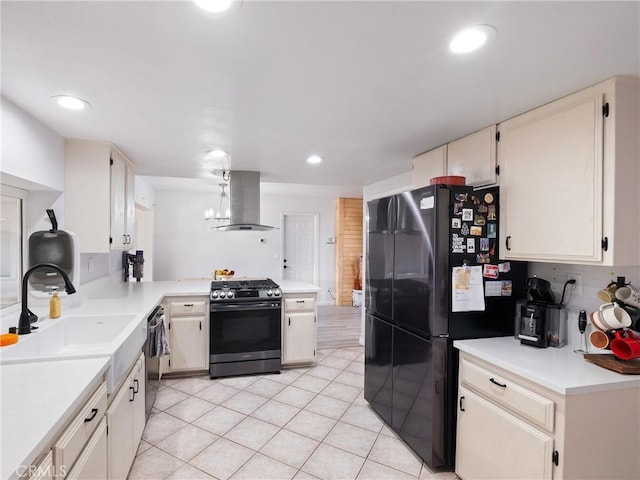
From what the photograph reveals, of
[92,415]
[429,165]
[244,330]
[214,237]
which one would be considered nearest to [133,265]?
[244,330]

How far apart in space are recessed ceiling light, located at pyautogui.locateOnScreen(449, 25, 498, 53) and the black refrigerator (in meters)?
0.86

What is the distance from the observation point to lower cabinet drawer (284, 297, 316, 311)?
3.74 m

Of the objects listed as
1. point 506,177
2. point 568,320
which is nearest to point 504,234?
point 506,177

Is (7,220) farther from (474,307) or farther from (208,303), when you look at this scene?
(474,307)

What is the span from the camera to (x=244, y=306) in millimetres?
3539

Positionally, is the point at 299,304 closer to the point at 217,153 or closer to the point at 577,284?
the point at 217,153

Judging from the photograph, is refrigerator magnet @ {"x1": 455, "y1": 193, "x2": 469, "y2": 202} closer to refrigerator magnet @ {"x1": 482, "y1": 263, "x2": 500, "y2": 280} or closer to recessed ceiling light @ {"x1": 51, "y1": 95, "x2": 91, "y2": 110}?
refrigerator magnet @ {"x1": 482, "y1": 263, "x2": 500, "y2": 280}

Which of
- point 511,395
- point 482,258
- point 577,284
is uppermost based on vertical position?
point 482,258

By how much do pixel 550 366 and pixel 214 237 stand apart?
234 inches

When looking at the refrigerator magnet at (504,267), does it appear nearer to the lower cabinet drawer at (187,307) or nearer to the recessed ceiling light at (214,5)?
the recessed ceiling light at (214,5)

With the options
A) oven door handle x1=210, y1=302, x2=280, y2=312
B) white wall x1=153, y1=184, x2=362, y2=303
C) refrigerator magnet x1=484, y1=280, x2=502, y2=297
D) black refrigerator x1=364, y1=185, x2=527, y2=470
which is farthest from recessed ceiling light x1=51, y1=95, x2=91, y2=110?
white wall x1=153, y1=184, x2=362, y2=303

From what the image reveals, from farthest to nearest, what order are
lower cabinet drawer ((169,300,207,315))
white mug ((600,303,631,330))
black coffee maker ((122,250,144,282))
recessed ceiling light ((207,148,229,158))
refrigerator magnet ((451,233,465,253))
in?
black coffee maker ((122,250,144,282)), lower cabinet drawer ((169,300,207,315)), recessed ceiling light ((207,148,229,158)), refrigerator magnet ((451,233,465,253)), white mug ((600,303,631,330))

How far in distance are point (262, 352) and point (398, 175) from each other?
242cm

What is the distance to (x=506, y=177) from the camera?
2029mm
